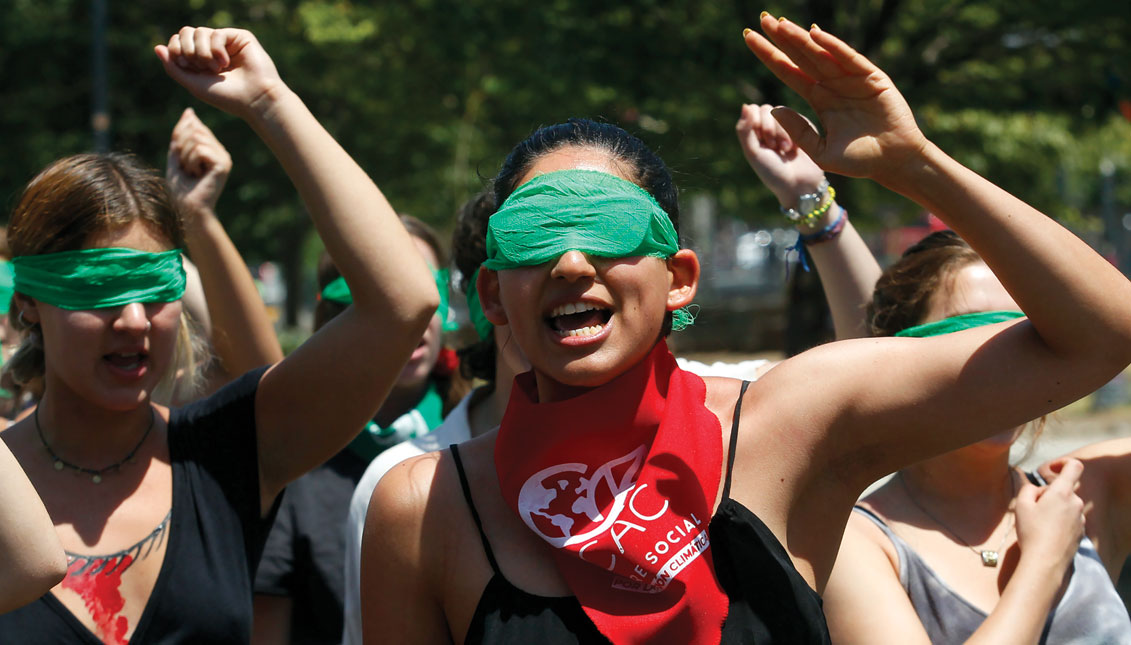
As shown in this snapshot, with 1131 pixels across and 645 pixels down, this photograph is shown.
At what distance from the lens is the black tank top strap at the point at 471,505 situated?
6.49ft

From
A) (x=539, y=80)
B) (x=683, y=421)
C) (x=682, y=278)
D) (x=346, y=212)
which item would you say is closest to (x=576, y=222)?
(x=682, y=278)

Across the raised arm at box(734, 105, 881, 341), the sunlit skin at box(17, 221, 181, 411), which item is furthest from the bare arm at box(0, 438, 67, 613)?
the raised arm at box(734, 105, 881, 341)

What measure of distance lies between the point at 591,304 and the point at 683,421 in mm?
273

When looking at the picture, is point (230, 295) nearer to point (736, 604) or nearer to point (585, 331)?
point (585, 331)

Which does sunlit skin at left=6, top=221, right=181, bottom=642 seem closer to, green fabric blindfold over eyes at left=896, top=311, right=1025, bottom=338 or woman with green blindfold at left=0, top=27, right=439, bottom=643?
woman with green blindfold at left=0, top=27, right=439, bottom=643

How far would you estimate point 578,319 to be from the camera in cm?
201

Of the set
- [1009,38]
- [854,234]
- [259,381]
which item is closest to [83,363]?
[259,381]

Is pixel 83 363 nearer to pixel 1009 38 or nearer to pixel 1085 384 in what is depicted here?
pixel 1085 384

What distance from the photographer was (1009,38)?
11.1 metres

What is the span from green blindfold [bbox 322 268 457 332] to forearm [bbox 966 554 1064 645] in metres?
1.86

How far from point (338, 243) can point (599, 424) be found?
29.3 inches

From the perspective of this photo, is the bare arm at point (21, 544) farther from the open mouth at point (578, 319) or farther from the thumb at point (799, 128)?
the thumb at point (799, 128)

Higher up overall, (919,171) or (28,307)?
(919,171)

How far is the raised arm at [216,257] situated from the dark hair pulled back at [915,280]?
1.67 meters
